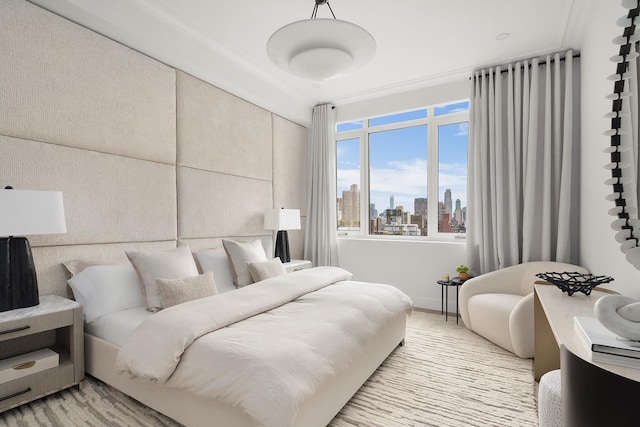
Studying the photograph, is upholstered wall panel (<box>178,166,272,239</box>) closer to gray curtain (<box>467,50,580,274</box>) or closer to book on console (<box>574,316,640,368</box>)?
gray curtain (<box>467,50,580,274</box>)

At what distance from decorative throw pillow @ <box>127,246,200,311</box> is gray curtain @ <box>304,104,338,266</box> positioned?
247 centimetres

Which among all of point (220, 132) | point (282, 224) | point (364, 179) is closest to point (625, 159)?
point (282, 224)

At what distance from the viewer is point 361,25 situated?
306 centimetres

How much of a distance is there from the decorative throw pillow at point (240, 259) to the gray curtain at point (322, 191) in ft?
5.37

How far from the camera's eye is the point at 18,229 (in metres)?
1.90

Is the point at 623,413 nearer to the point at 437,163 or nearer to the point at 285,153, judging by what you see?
the point at 437,163

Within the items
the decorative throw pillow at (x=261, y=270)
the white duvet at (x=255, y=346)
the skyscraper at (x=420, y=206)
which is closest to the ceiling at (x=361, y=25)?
the skyscraper at (x=420, y=206)

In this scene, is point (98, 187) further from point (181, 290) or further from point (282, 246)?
point (282, 246)

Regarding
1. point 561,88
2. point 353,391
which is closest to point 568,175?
point 561,88

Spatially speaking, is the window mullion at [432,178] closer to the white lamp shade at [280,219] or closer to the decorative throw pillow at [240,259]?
the white lamp shade at [280,219]

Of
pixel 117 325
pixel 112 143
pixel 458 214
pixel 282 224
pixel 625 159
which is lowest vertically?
pixel 117 325

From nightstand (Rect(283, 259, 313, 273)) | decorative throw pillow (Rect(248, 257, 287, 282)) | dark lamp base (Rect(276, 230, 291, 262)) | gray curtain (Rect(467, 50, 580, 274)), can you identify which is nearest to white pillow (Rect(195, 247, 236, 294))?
decorative throw pillow (Rect(248, 257, 287, 282))

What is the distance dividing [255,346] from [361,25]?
2877 millimetres

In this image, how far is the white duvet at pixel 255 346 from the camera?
4.75ft
